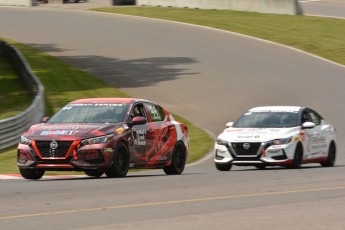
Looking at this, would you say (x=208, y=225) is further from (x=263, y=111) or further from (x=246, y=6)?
(x=246, y=6)

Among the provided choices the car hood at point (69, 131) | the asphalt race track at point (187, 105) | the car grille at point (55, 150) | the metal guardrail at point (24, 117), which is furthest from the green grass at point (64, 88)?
the car grille at point (55, 150)

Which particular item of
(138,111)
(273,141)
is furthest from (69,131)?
(273,141)

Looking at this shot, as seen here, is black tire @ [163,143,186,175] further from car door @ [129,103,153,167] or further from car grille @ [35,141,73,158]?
car grille @ [35,141,73,158]

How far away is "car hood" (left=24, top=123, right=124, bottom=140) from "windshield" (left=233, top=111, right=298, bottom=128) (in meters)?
4.98

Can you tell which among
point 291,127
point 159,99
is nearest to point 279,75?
point 159,99

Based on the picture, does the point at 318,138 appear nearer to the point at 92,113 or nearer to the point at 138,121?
the point at 138,121

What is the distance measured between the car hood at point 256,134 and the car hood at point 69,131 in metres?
4.10

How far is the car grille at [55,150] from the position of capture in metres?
16.7

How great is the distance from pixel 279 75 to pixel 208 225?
1208 inches

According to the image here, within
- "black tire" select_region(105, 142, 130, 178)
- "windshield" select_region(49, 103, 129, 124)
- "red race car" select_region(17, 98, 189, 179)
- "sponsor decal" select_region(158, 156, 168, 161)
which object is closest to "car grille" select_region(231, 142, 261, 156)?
"red race car" select_region(17, 98, 189, 179)

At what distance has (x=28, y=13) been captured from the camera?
61375mm

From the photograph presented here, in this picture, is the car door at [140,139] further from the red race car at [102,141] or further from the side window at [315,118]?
the side window at [315,118]

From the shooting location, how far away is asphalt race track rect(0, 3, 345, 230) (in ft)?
36.9

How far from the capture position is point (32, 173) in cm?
1736
